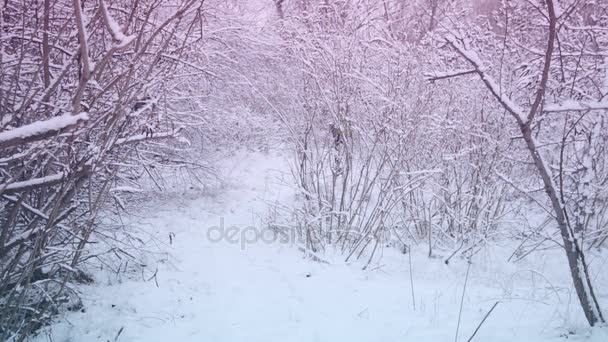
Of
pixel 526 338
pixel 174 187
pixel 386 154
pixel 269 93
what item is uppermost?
pixel 269 93

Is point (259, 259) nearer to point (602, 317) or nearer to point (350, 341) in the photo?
point (350, 341)

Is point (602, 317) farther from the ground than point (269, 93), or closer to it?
closer to it

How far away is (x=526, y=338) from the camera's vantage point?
341 cm

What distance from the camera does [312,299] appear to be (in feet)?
14.4

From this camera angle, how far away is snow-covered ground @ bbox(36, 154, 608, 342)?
3.65 meters

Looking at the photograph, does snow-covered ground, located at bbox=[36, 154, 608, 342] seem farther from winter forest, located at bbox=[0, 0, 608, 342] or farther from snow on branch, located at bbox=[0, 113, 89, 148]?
snow on branch, located at bbox=[0, 113, 89, 148]

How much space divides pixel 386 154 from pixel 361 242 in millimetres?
1173

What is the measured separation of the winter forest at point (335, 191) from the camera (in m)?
3.43

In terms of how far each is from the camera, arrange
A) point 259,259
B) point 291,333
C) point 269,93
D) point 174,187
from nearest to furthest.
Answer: point 291,333, point 259,259, point 174,187, point 269,93

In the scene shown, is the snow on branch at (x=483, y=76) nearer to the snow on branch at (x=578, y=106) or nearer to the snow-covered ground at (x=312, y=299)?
the snow on branch at (x=578, y=106)

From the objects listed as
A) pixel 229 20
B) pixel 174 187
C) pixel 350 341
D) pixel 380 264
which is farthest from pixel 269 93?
pixel 350 341
